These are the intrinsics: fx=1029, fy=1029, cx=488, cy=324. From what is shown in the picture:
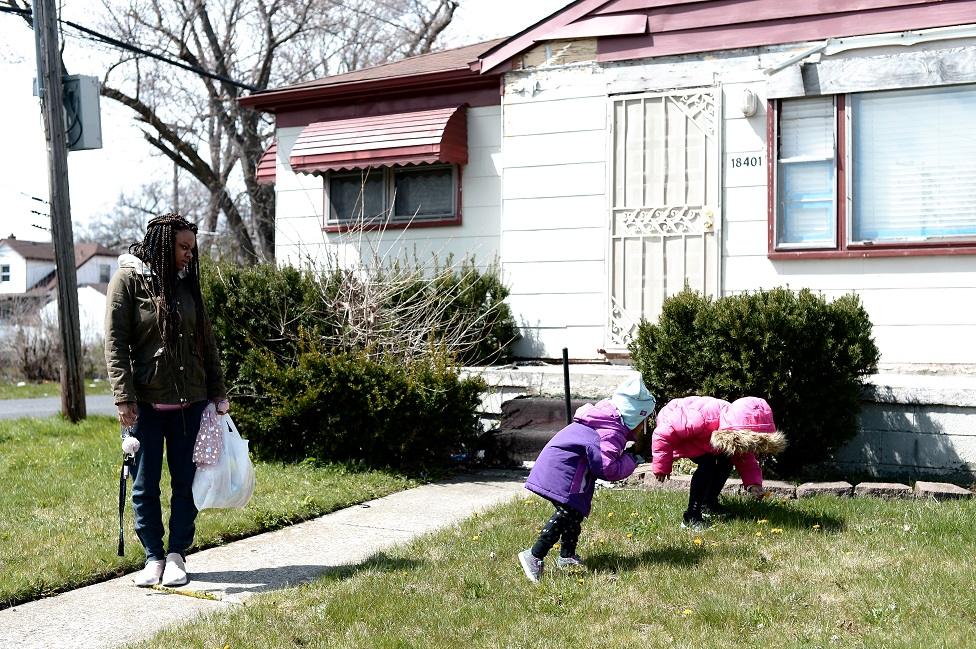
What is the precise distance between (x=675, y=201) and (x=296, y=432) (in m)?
4.40

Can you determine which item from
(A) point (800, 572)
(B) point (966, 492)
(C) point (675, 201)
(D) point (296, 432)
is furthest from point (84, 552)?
(C) point (675, 201)

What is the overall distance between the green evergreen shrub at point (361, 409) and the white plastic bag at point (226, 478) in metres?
2.55

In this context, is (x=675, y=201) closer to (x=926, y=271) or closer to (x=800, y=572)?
(x=926, y=271)

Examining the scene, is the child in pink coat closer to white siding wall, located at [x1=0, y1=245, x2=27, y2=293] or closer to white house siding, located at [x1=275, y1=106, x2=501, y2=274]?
white house siding, located at [x1=275, y1=106, x2=501, y2=274]

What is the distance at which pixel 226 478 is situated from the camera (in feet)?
18.0

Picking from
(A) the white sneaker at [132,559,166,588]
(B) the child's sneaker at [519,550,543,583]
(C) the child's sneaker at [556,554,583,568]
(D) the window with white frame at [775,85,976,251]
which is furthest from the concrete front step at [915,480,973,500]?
(A) the white sneaker at [132,559,166,588]

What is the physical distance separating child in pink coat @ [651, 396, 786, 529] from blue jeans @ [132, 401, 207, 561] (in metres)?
2.60

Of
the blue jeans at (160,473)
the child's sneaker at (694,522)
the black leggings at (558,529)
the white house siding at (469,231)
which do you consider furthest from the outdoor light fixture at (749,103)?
the blue jeans at (160,473)

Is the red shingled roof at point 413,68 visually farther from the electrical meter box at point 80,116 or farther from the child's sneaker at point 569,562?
the child's sneaker at point 569,562

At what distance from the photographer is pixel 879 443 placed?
780cm

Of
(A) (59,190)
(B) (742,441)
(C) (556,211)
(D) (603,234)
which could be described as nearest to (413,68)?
(C) (556,211)

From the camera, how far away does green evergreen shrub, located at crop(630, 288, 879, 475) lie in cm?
736

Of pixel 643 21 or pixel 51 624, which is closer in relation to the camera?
pixel 51 624

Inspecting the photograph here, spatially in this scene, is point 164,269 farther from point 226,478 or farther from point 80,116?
point 80,116
